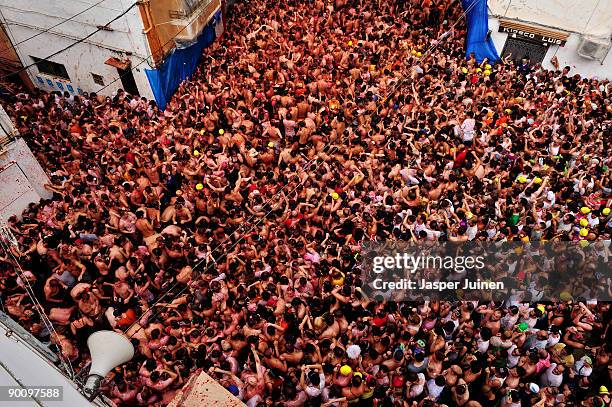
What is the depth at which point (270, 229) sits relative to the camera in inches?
289

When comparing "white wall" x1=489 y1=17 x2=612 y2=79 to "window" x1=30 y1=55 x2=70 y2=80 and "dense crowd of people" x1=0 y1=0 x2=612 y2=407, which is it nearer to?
"dense crowd of people" x1=0 y1=0 x2=612 y2=407

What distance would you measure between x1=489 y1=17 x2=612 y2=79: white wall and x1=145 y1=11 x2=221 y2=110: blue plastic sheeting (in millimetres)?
8263

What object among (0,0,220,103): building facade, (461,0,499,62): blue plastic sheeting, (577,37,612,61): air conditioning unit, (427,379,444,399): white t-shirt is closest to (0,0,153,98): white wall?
(0,0,220,103): building facade

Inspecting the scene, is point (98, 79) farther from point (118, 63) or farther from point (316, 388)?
point (316, 388)

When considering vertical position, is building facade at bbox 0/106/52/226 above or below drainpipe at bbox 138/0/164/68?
below

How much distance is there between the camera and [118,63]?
11039 mm

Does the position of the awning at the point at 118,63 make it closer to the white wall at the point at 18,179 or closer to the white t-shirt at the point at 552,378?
the white wall at the point at 18,179

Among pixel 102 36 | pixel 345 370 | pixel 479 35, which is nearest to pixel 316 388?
pixel 345 370

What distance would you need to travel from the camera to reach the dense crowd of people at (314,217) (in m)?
5.64

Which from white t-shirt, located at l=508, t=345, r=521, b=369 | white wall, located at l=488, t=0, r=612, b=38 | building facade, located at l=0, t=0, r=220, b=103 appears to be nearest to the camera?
white t-shirt, located at l=508, t=345, r=521, b=369

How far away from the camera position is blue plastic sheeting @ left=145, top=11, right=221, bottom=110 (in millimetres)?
11195

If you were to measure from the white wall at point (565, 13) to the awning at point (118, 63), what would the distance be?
10.1 m

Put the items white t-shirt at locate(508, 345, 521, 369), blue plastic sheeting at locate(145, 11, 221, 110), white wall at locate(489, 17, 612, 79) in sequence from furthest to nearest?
white wall at locate(489, 17, 612, 79), blue plastic sheeting at locate(145, 11, 221, 110), white t-shirt at locate(508, 345, 521, 369)

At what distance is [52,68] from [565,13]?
14.3 metres
